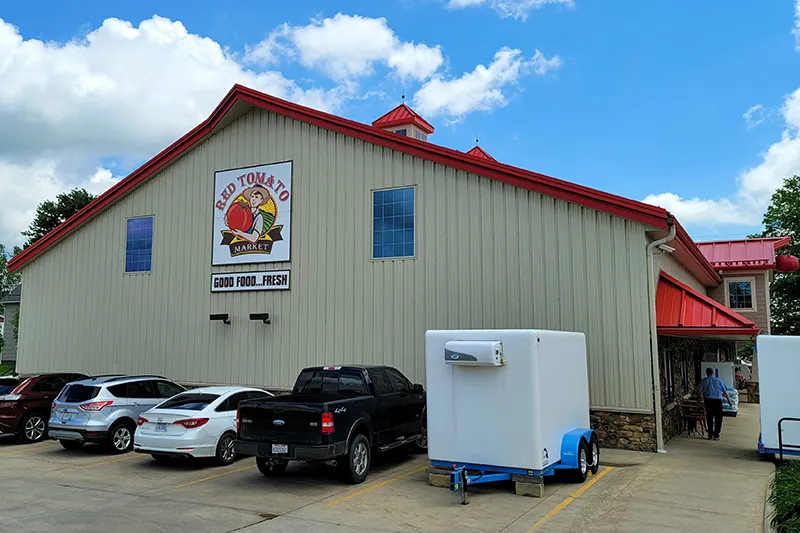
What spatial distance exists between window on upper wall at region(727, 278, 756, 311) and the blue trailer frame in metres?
18.9

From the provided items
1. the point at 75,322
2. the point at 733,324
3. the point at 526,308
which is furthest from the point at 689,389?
the point at 75,322

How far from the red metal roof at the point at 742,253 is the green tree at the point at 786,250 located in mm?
13802

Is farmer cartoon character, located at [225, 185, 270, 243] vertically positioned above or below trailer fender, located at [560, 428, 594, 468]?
Answer: above

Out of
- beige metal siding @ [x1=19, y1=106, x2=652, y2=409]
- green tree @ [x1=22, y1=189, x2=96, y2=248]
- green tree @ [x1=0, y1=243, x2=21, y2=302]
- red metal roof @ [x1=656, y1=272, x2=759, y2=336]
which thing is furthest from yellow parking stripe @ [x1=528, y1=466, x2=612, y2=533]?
green tree @ [x1=0, y1=243, x2=21, y2=302]

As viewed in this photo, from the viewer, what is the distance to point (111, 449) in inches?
531

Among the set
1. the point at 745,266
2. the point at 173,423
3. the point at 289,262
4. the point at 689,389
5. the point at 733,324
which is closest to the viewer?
the point at 173,423

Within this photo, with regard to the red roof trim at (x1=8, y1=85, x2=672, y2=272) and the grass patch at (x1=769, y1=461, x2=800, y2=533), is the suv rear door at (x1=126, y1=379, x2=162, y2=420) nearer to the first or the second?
the red roof trim at (x1=8, y1=85, x2=672, y2=272)

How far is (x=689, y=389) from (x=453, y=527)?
1312cm

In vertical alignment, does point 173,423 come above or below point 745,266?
below

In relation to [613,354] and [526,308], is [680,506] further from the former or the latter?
[526,308]

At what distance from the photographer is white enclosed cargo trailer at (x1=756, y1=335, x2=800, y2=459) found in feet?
37.2

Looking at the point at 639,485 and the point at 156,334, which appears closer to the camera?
the point at 639,485

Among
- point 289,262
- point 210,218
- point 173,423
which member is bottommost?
point 173,423

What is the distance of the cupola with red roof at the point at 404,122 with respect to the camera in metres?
24.9
